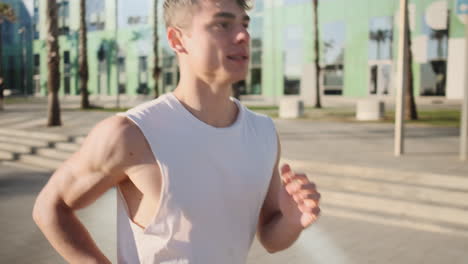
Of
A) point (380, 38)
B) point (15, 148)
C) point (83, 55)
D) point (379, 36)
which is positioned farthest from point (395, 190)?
point (379, 36)

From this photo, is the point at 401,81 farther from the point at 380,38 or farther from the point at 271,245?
the point at 380,38

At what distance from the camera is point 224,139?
135 cm

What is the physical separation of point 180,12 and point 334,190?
6.03 meters

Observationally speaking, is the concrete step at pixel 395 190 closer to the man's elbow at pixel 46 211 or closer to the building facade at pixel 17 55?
the man's elbow at pixel 46 211

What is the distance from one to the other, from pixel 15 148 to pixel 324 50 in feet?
86.2

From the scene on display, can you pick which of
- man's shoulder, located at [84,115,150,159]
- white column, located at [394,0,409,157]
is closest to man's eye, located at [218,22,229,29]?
man's shoulder, located at [84,115,150,159]

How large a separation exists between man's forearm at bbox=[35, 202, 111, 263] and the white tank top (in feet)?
0.33

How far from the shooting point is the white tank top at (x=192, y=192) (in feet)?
4.15

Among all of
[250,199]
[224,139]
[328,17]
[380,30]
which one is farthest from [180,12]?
[328,17]

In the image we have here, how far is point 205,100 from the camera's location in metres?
1.41

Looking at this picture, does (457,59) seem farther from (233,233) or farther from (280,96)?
(233,233)

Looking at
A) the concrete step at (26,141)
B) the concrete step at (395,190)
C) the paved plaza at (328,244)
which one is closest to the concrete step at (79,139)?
the concrete step at (26,141)

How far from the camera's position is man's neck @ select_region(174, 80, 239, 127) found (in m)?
1.39

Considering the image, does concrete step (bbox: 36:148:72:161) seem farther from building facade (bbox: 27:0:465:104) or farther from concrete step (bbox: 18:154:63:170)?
building facade (bbox: 27:0:465:104)
